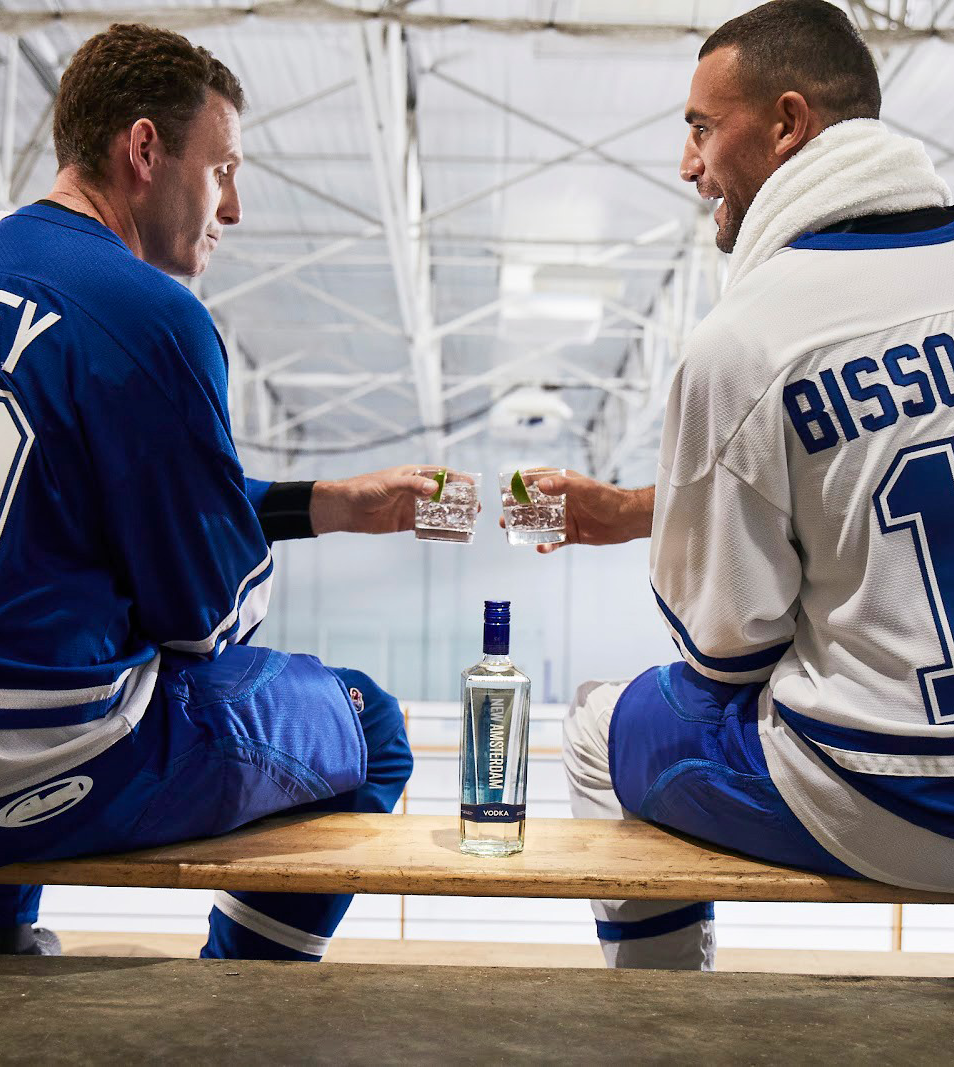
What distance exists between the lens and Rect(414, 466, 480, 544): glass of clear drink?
5.62 feet


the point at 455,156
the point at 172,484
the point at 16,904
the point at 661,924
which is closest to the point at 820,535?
the point at 661,924

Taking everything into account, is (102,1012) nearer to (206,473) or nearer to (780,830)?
(206,473)

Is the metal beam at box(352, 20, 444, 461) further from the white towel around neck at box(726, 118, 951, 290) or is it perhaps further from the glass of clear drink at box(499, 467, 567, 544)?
the white towel around neck at box(726, 118, 951, 290)

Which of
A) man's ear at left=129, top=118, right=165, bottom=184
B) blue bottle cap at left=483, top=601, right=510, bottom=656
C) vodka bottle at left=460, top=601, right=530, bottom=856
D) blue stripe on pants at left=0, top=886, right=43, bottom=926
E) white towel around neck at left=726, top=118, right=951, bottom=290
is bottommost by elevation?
blue stripe on pants at left=0, top=886, right=43, bottom=926

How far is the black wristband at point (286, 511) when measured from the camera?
1.80 metres

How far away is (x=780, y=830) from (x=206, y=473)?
30.0 inches

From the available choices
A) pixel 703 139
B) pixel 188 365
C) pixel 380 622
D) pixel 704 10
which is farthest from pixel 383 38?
pixel 380 622

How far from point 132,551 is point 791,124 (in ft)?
3.24

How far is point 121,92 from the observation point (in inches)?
55.6

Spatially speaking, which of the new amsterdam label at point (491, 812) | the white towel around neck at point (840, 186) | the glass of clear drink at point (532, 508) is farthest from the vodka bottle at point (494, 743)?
the white towel around neck at point (840, 186)

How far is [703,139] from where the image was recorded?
1537mm

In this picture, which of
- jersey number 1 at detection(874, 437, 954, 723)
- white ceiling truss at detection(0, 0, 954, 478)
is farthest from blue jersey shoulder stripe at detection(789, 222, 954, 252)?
white ceiling truss at detection(0, 0, 954, 478)

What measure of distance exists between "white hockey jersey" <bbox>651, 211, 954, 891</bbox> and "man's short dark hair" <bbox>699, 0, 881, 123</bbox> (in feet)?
0.91

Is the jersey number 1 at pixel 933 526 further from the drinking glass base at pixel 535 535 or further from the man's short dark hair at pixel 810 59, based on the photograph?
the drinking glass base at pixel 535 535
